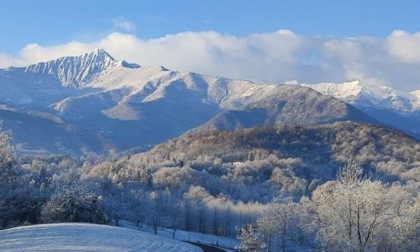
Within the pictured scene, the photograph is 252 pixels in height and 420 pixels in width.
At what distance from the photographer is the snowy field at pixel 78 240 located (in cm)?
5206

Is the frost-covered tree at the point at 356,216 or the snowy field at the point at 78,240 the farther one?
the frost-covered tree at the point at 356,216

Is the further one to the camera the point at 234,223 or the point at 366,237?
the point at 234,223

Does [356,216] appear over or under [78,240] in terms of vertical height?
A: over

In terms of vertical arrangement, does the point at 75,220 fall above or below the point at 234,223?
above

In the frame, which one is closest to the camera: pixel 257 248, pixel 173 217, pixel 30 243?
pixel 30 243

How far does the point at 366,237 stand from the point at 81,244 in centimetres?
3387

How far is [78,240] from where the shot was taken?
188ft

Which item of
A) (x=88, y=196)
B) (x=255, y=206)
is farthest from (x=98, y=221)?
(x=255, y=206)

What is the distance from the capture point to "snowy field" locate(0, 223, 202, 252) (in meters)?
52.1

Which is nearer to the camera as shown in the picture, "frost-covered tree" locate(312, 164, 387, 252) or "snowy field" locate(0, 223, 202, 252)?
"snowy field" locate(0, 223, 202, 252)

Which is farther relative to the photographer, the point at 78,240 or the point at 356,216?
the point at 356,216

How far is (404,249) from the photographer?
3334 inches

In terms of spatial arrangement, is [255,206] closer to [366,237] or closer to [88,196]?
[88,196]

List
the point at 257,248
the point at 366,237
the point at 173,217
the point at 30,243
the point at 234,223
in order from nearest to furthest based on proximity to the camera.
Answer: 1. the point at 30,243
2. the point at 366,237
3. the point at 257,248
4. the point at 173,217
5. the point at 234,223
